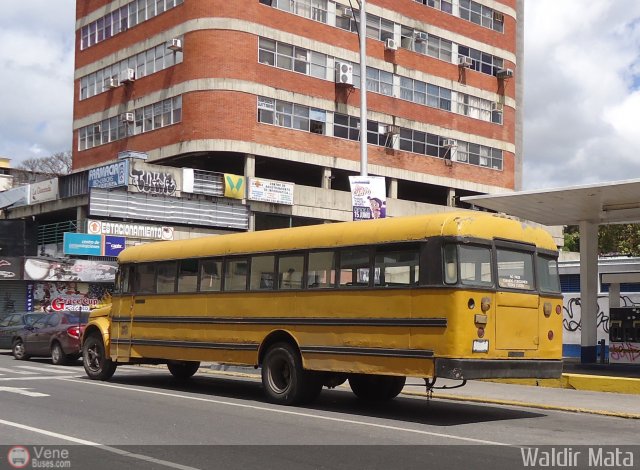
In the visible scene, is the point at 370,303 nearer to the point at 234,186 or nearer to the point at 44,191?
the point at 234,186

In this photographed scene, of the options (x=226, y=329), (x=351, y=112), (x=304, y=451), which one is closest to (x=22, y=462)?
(x=304, y=451)

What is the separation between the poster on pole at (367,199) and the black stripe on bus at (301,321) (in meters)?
6.23

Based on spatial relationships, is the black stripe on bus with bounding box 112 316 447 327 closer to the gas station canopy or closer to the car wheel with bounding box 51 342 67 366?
the car wheel with bounding box 51 342 67 366

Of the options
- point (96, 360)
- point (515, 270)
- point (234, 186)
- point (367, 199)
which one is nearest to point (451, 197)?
point (234, 186)

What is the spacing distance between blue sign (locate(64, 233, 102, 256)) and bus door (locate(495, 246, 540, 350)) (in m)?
28.1

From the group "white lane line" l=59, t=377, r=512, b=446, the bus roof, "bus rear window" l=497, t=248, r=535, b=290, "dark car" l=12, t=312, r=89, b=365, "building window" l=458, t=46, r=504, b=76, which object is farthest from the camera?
"building window" l=458, t=46, r=504, b=76

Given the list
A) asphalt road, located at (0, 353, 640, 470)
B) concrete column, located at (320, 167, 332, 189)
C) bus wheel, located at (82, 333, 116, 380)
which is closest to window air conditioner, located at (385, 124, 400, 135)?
concrete column, located at (320, 167, 332, 189)

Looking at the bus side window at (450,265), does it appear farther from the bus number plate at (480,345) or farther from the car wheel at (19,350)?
the car wheel at (19,350)

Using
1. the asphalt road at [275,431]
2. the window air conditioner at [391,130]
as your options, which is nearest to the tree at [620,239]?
the window air conditioner at [391,130]

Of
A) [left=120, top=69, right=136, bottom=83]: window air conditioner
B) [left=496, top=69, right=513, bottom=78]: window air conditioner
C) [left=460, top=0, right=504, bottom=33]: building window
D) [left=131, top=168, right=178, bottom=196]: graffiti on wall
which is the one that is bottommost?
[left=131, top=168, right=178, bottom=196]: graffiti on wall

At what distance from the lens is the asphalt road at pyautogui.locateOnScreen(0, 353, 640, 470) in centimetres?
876

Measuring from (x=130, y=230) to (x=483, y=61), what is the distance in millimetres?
29863

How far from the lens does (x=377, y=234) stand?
12375 millimetres

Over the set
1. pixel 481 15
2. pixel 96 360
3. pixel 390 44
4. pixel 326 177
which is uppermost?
pixel 481 15
